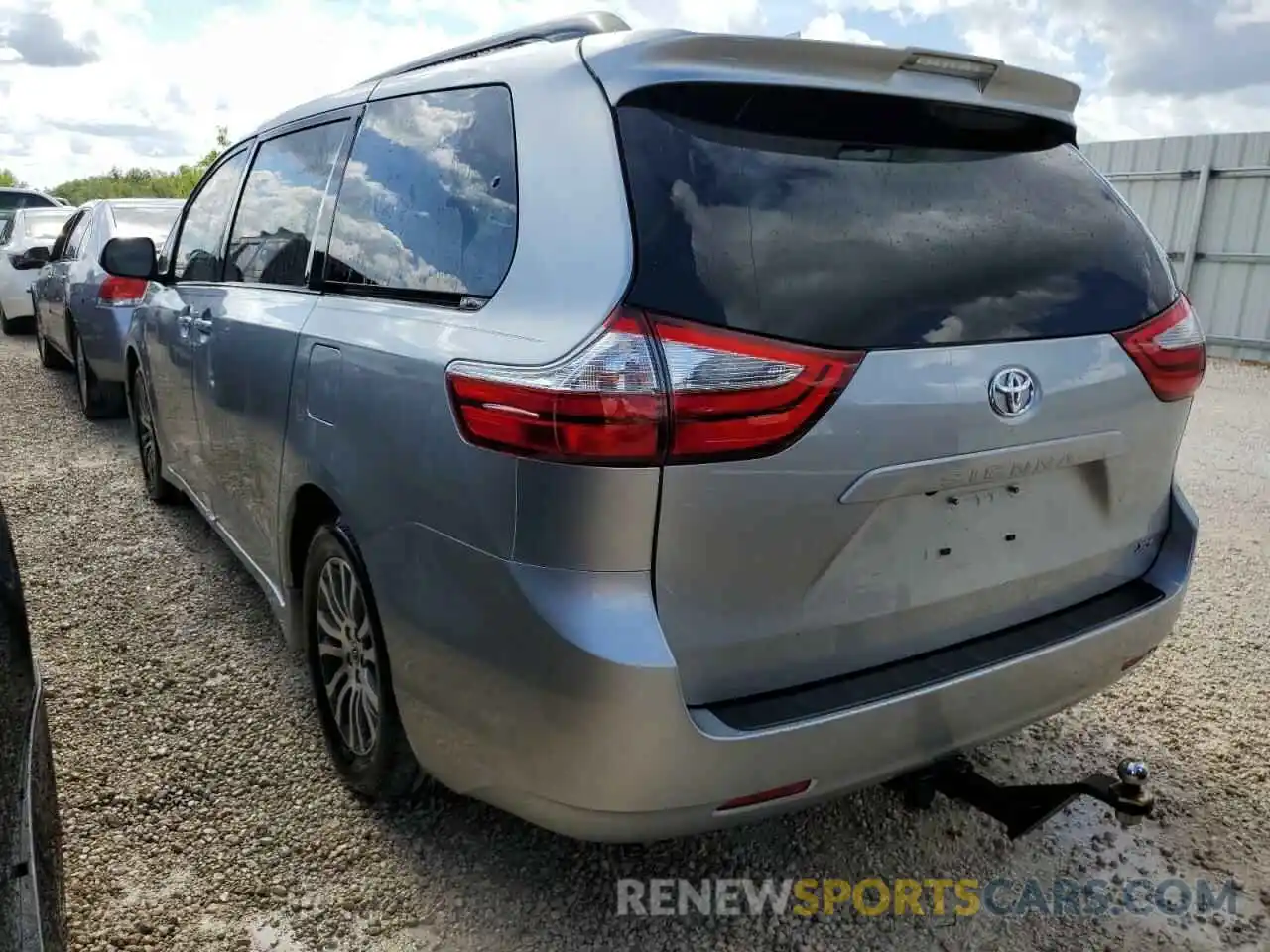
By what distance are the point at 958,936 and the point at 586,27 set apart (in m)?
2.15

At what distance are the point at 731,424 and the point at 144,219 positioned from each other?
696 cm

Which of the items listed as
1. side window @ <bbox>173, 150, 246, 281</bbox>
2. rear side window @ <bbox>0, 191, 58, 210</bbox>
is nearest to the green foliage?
rear side window @ <bbox>0, 191, 58, 210</bbox>

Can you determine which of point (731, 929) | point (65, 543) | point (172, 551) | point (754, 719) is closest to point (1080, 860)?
point (731, 929)

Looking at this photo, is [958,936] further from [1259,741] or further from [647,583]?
[1259,741]

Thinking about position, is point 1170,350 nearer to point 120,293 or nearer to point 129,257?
point 129,257

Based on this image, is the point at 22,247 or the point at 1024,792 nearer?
the point at 1024,792

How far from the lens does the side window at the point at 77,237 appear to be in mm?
7723

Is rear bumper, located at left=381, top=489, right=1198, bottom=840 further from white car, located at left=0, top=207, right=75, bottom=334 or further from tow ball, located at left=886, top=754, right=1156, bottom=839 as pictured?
white car, located at left=0, top=207, right=75, bottom=334

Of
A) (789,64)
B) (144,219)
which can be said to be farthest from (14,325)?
(789,64)

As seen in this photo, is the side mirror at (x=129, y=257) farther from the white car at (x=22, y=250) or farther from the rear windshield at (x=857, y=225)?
the white car at (x=22, y=250)

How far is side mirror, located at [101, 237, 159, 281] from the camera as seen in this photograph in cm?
409

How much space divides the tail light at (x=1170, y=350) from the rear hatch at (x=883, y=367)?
0.6 inches

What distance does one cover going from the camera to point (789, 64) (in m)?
1.87

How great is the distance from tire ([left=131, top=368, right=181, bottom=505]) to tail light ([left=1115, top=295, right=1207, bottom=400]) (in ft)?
13.6
